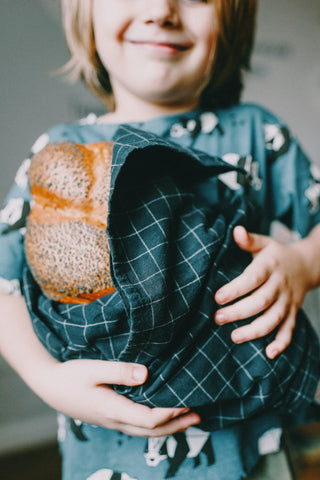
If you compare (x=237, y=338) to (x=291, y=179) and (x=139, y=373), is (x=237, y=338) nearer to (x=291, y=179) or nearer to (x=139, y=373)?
(x=139, y=373)

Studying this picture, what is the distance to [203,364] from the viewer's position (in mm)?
370

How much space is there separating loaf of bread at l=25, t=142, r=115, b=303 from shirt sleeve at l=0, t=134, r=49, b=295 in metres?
0.10

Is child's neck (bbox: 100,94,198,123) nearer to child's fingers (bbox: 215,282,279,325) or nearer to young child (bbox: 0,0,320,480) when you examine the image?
young child (bbox: 0,0,320,480)

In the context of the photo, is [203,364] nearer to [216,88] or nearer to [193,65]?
[193,65]

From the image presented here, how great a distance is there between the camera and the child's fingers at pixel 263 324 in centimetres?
40

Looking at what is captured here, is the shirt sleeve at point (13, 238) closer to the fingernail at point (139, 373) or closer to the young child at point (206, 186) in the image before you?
the young child at point (206, 186)

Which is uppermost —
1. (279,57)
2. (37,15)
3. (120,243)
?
(37,15)

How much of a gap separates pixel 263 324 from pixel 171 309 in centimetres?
13

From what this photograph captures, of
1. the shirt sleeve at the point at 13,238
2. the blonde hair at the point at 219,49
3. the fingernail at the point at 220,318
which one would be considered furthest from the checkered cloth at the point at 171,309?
the blonde hair at the point at 219,49

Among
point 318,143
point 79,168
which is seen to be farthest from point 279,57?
point 79,168

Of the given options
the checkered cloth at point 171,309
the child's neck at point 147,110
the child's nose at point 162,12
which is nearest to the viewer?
the checkered cloth at point 171,309

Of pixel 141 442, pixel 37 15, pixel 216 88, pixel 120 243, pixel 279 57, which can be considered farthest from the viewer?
pixel 279 57

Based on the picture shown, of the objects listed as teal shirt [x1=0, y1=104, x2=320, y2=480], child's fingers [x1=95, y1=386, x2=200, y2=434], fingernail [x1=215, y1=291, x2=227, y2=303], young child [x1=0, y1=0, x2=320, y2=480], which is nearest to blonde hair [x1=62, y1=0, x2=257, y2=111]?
young child [x1=0, y1=0, x2=320, y2=480]

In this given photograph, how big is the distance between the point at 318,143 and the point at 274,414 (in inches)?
51.7
